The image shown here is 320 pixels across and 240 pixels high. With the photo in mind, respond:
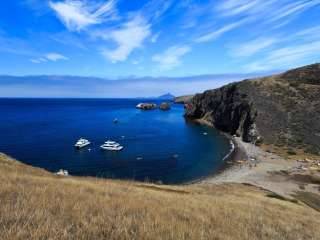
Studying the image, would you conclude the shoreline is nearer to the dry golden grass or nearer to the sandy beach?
the sandy beach

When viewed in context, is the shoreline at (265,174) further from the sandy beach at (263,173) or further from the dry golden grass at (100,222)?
the dry golden grass at (100,222)

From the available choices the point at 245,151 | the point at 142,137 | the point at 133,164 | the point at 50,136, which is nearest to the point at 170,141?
the point at 142,137

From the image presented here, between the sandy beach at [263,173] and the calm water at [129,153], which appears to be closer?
the sandy beach at [263,173]

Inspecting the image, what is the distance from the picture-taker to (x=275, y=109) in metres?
92.1

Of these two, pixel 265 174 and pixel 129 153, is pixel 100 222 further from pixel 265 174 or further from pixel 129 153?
pixel 129 153

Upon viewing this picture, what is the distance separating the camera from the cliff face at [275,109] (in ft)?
265

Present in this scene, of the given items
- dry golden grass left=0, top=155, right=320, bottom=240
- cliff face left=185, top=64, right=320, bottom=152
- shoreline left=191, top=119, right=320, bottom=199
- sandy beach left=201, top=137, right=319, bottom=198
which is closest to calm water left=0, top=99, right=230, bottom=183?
Result: shoreline left=191, top=119, right=320, bottom=199

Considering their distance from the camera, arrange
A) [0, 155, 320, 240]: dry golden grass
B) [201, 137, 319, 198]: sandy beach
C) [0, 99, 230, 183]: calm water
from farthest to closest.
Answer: [0, 99, 230, 183]: calm water → [201, 137, 319, 198]: sandy beach → [0, 155, 320, 240]: dry golden grass

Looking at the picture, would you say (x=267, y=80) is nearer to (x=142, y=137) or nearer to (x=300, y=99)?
(x=300, y=99)

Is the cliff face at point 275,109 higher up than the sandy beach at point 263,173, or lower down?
higher up

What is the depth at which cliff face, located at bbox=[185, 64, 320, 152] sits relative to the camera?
265 ft

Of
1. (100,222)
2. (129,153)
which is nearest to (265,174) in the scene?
(129,153)

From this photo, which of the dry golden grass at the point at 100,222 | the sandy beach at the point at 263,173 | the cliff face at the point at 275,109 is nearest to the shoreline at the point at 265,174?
the sandy beach at the point at 263,173

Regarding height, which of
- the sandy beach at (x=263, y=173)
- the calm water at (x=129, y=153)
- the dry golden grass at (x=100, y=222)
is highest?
the dry golden grass at (x=100, y=222)
